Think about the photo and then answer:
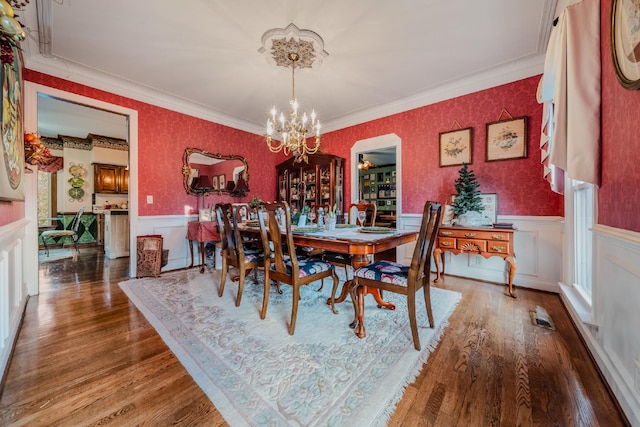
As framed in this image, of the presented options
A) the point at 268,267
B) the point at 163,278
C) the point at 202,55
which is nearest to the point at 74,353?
the point at 268,267

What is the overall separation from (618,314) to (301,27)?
291 centimetres

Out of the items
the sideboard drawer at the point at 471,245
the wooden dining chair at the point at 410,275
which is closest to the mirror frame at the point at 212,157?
the wooden dining chair at the point at 410,275

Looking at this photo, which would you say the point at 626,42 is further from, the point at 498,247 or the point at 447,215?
the point at 447,215

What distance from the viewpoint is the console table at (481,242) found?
2.66 m

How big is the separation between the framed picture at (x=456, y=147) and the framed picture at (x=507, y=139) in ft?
0.72

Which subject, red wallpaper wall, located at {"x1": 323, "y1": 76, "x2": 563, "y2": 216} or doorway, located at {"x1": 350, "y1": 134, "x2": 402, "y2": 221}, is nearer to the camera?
red wallpaper wall, located at {"x1": 323, "y1": 76, "x2": 563, "y2": 216}

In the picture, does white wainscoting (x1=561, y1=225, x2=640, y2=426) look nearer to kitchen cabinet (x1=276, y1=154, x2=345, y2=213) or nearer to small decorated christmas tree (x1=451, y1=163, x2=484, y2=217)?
small decorated christmas tree (x1=451, y1=163, x2=484, y2=217)

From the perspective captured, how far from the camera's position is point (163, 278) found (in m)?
3.30

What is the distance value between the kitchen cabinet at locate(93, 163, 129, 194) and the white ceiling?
12.6 ft

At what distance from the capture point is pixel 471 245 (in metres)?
2.83

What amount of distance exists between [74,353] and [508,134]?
4.46m

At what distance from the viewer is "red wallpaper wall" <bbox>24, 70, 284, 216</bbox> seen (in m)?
3.39

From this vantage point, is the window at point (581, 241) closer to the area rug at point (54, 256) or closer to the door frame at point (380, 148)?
the door frame at point (380, 148)

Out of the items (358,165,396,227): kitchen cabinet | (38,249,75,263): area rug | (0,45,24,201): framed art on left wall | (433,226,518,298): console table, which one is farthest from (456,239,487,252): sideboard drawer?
(38,249,75,263): area rug
